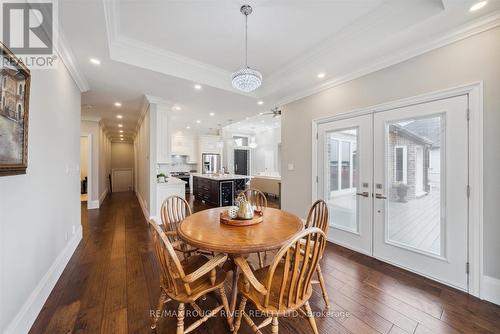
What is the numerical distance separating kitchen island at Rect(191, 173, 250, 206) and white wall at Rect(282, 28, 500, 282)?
2.93 metres

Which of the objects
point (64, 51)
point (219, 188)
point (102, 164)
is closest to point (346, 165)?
point (219, 188)

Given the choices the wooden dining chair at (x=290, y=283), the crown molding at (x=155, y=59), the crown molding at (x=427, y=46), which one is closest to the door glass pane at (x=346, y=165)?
the crown molding at (x=427, y=46)

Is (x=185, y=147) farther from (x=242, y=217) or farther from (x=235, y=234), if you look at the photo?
(x=235, y=234)

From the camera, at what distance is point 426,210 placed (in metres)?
2.35

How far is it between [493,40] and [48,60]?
4373mm

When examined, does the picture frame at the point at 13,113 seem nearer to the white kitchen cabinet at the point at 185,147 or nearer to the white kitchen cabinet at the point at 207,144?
the white kitchen cabinet at the point at 185,147

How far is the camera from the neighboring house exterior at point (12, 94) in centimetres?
125

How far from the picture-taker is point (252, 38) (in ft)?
8.79

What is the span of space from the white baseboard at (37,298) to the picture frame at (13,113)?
1.06 meters

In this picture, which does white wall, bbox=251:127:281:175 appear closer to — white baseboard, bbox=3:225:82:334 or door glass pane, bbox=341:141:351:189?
door glass pane, bbox=341:141:351:189

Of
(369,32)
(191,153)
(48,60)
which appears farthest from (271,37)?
(191,153)

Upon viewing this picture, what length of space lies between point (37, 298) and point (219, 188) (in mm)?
4119

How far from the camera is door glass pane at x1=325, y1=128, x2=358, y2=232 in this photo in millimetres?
3055

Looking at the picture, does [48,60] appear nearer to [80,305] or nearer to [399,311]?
[80,305]
